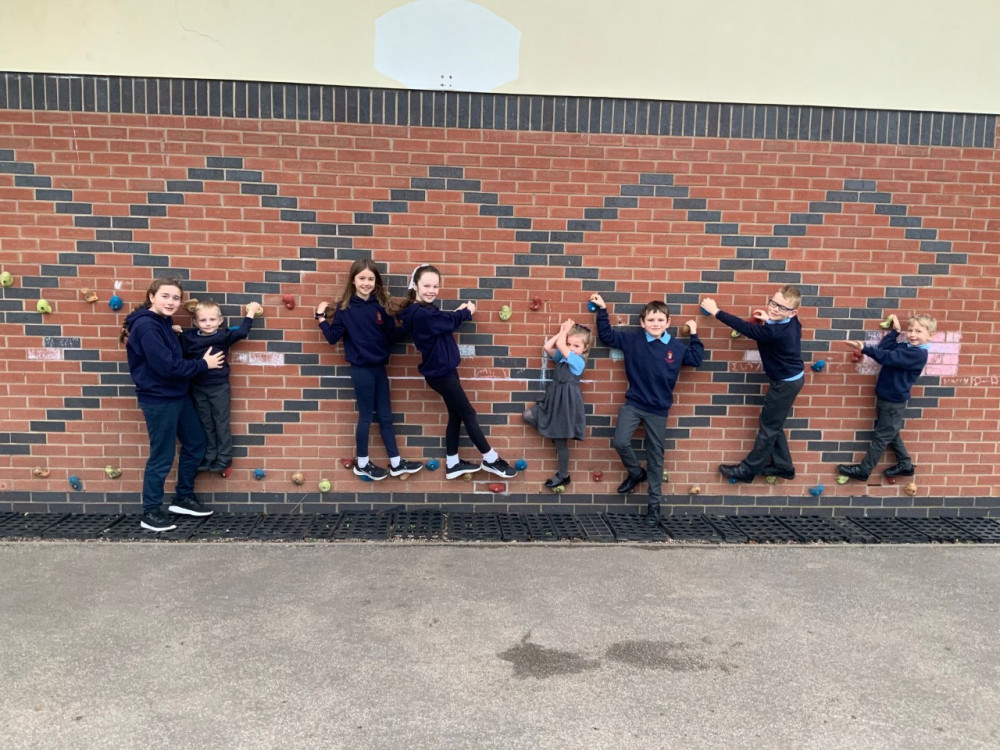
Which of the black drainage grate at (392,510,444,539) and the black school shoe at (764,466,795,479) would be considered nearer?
the black drainage grate at (392,510,444,539)

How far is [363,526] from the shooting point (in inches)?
185

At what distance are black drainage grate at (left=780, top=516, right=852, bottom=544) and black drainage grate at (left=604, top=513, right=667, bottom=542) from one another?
38.2 inches

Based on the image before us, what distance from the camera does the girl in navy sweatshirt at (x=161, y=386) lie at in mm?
4387

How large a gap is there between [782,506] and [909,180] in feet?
8.21

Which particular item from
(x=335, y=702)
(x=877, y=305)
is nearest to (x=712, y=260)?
(x=877, y=305)

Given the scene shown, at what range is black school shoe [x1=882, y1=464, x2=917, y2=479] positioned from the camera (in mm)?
5152

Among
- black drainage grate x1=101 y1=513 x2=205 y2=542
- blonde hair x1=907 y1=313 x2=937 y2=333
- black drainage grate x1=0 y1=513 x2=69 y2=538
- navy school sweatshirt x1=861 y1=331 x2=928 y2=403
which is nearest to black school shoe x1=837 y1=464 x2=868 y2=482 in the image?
navy school sweatshirt x1=861 y1=331 x2=928 y2=403

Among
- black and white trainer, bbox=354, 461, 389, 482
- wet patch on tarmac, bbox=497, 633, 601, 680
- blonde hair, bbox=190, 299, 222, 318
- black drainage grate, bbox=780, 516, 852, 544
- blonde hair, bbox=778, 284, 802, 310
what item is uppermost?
blonde hair, bbox=778, 284, 802, 310

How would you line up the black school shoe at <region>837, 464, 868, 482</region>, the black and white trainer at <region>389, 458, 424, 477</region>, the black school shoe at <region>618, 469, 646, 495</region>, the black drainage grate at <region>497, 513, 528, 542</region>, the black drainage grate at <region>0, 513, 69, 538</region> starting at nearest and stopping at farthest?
the black drainage grate at <region>0, 513, 69, 538</region> < the black drainage grate at <region>497, 513, 528, 542</region> < the black and white trainer at <region>389, 458, 424, 477</region> < the black school shoe at <region>618, 469, 646, 495</region> < the black school shoe at <region>837, 464, 868, 482</region>

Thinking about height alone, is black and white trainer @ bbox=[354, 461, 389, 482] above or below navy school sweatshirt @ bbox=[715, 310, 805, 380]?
below

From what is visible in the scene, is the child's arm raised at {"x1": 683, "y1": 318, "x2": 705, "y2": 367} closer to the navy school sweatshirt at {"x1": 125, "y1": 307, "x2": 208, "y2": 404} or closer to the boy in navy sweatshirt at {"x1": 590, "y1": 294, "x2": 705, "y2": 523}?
the boy in navy sweatshirt at {"x1": 590, "y1": 294, "x2": 705, "y2": 523}

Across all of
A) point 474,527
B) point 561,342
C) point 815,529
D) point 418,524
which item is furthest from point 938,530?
point 418,524

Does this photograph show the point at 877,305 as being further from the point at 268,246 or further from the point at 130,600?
the point at 130,600

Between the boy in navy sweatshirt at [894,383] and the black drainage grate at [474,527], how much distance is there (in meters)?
2.62
